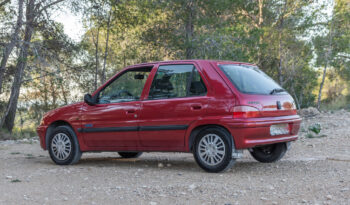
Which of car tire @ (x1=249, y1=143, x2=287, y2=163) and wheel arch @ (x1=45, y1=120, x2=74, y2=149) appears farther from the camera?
wheel arch @ (x1=45, y1=120, x2=74, y2=149)

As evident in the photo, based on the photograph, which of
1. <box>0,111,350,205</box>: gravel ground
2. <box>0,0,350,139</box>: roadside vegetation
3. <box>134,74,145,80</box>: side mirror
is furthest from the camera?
<box>0,0,350,139</box>: roadside vegetation

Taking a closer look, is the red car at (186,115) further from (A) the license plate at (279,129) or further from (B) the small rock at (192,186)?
(B) the small rock at (192,186)

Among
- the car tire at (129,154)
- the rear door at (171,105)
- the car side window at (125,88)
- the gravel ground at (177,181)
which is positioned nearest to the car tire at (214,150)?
the gravel ground at (177,181)

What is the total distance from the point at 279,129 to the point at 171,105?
1.63 meters

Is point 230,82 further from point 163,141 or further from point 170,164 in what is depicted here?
point 170,164

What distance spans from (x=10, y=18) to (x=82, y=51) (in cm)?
284

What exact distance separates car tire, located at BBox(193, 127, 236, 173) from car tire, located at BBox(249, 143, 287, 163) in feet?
4.60

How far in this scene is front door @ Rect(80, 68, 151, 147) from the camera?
683 cm

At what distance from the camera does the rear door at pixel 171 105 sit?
245 inches

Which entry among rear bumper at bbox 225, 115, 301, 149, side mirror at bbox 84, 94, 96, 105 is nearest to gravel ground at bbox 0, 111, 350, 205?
rear bumper at bbox 225, 115, 301, 149

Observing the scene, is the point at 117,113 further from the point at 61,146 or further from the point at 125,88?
the point at 61,146

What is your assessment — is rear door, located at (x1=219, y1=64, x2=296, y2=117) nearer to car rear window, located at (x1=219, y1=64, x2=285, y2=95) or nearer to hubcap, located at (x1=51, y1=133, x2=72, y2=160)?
car rear window, located at (x1=219, y1=64, x2=285, y2=95)

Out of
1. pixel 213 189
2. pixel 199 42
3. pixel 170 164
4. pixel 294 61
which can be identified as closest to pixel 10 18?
pixel 199 42

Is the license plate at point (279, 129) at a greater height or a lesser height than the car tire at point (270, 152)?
greater
